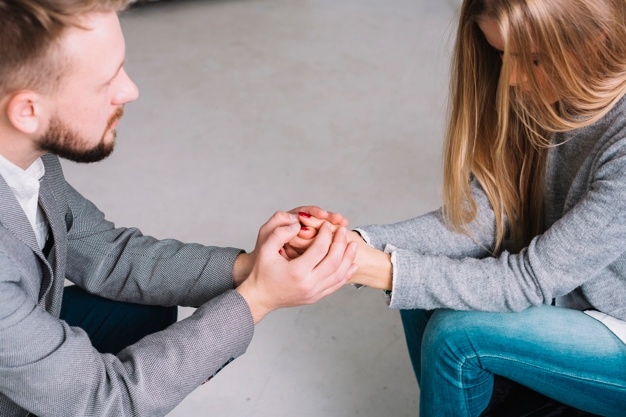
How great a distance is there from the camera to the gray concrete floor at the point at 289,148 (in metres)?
1.99

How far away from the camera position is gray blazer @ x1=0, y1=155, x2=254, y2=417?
1.15 metres

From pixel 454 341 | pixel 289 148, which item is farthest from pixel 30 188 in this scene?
pixel 289 148

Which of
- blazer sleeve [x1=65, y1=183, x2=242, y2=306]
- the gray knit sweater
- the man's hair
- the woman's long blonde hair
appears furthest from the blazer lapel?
the woman's long blonde hair

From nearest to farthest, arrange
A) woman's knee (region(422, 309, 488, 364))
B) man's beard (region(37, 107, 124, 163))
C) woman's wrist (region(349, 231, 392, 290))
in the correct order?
man's beard (region(37, 107, 124, 163))
woman's knee (region(422, 309, 488, 364))
woman's wrist (region(349, 231, 392, 290))

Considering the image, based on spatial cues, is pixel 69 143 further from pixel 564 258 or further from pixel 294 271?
pixel 564 258

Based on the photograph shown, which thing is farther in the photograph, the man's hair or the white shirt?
the white shirt

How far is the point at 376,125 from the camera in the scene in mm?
3041

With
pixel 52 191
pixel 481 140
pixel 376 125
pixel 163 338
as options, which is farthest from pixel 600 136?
pixel 376 125

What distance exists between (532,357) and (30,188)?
0.85m

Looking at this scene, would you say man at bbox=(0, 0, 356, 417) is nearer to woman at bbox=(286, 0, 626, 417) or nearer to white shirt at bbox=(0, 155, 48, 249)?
white shirt at bbox=(0, 155, 48, 249)

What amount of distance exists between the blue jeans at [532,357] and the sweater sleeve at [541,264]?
33 mm

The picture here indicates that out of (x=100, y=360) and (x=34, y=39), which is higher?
(x=34, y=39)

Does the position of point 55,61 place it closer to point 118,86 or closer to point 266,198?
point 118,86

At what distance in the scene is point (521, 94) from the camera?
142cm
